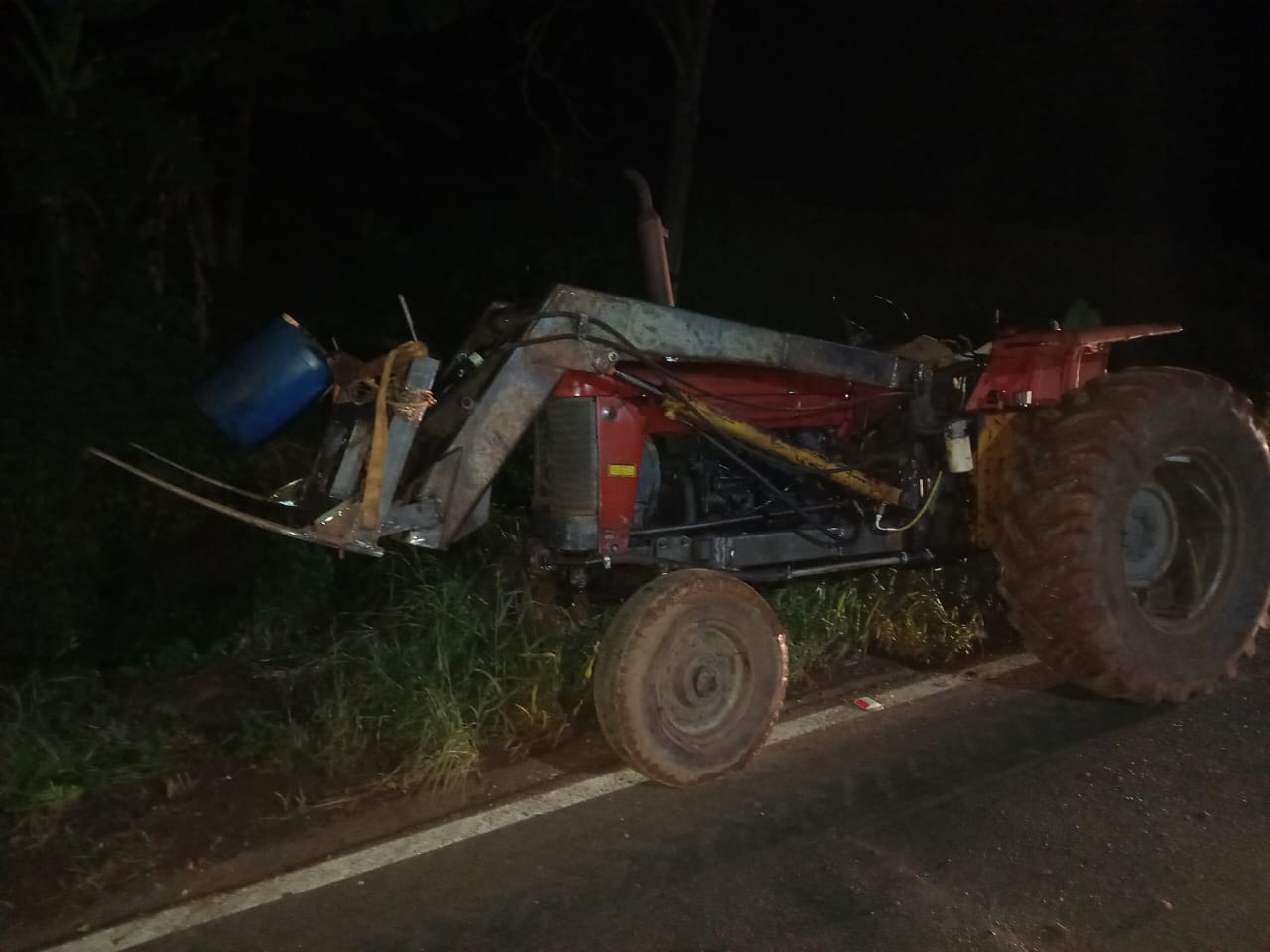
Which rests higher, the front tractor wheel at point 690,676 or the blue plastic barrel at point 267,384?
the blue plastic barrel at point 267,384

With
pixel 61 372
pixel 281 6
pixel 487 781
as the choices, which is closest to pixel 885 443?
pixel 487 781

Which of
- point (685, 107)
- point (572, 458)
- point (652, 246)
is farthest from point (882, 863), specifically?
point (685, 107)

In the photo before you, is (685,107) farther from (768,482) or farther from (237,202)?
(768,482)

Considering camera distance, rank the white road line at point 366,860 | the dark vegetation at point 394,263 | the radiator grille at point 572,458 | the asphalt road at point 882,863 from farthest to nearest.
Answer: the dark vegetation at point 394,263 < the radiator grille at point 572,458 < the white road line at point 366,860 < the asphalt road at point 882,863

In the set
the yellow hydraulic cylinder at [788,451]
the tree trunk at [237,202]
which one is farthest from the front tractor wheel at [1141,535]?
the tree trunk at [237,202]

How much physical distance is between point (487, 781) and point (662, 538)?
1.17 metres

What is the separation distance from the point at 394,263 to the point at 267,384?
22.4 ft

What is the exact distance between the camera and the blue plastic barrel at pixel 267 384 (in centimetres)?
425

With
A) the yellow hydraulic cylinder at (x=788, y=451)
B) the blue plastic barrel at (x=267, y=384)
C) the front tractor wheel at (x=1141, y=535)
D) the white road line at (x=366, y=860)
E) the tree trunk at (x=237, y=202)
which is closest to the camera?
the white road line at (x=366, y=860)

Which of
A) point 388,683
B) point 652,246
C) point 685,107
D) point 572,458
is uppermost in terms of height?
point 685,107

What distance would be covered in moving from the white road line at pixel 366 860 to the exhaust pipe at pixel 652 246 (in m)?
1.85

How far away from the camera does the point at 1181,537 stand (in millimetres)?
5457

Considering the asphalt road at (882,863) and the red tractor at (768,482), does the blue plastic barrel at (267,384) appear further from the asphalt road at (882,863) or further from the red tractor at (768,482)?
the asphalt road at (882,863)

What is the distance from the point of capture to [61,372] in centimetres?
653
